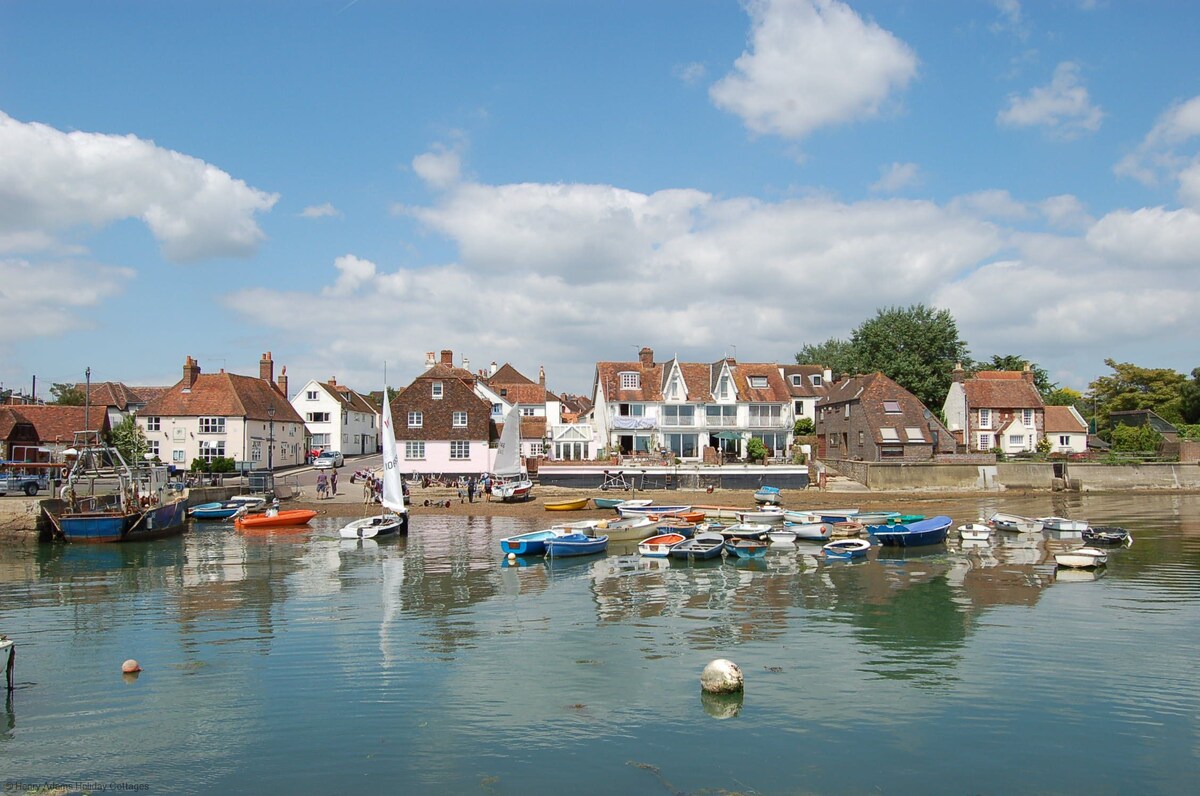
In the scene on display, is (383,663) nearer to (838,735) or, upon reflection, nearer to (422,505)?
(838,735)

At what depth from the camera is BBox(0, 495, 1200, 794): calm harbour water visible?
14.8 meters

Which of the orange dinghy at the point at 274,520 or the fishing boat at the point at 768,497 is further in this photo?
the fishing boat at the point at 768,497

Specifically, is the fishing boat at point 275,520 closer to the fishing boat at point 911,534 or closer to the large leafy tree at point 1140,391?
the fishing boat at point 911,534

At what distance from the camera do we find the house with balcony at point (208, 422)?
7719 centimetres

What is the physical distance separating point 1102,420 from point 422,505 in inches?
3201

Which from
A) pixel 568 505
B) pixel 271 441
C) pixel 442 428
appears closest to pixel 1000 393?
pixel 568 505

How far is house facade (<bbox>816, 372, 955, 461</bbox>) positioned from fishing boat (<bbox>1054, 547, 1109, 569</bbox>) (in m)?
36.0

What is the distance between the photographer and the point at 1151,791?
14031 millimetres

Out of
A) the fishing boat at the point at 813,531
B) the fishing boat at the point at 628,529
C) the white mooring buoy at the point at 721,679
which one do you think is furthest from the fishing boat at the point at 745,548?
the white mooring buoy at the point at 721,679

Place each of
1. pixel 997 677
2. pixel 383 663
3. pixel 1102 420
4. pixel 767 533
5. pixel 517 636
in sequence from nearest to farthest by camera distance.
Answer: pixel 997 677, pixel 383 663, pixel 517 636, pixel 767 533, pixel 1102 420

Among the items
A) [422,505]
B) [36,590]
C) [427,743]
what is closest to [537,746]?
[427,743]

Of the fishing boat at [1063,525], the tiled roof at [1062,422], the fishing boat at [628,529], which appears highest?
the tiled roof at [1062,422]

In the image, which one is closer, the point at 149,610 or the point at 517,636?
the point at 517,636

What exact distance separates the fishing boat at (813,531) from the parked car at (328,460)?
5146 cm
